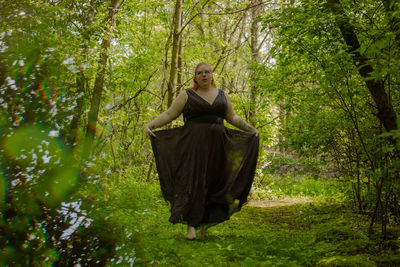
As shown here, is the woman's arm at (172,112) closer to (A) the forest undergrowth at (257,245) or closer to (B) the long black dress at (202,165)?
(B) the long black dress at (202,165)

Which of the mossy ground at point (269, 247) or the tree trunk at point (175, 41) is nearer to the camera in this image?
the mossy ground at point (269, 247)

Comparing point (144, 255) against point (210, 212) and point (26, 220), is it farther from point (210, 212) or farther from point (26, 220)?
point (210, 212)

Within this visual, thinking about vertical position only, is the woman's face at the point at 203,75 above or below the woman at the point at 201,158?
above

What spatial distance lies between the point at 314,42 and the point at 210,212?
2672mm

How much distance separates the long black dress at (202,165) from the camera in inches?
189

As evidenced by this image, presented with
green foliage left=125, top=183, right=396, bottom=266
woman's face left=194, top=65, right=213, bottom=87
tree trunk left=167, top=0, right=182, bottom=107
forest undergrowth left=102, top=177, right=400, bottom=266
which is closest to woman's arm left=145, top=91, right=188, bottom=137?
woman's face left=194, top=65, right=213, bottom=87

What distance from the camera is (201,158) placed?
4.92m

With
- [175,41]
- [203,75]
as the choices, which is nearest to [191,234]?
[203,75]

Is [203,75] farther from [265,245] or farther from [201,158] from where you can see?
[265,245]

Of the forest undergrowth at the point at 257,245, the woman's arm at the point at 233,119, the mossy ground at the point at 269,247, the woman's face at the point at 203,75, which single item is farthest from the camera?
the woman's arm at the point at 233,119

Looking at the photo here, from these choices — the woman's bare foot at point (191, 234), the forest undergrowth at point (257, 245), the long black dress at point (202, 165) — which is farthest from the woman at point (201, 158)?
the forest undergrowth at point (257, 245)

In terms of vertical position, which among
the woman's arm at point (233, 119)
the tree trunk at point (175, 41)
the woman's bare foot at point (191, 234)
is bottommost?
the woman's bare foot at point (191, 234)

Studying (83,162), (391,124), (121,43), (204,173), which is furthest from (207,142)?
(121,43)

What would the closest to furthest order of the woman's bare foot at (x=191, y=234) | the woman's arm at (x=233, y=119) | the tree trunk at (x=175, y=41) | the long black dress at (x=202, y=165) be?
the woman's bare foot at (x=191, y=234) → the long black dress at (x=202, y=165) → the woman's arm at (x=233, y=119) → the tree trunk at (x=175, y=41)
